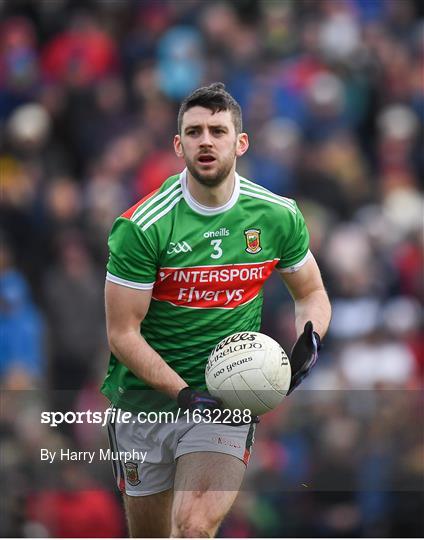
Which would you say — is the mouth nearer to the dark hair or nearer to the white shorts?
the dark hair

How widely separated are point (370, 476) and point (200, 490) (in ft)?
13.4

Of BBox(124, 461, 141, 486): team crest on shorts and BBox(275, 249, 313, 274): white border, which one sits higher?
BBox(275, 249, 313, 274): white border

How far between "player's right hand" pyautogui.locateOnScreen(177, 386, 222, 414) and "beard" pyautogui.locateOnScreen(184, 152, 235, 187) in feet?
3.21

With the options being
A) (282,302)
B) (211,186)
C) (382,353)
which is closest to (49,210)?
(282,302)

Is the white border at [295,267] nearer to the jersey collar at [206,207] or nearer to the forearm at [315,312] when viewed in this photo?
the forearm at [315,312]

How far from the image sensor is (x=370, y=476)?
10766mm

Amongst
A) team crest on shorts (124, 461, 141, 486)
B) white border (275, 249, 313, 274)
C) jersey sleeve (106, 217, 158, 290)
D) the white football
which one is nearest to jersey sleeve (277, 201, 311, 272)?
white border (275, 249, 313, 274)

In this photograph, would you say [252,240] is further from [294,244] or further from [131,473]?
[131,473]

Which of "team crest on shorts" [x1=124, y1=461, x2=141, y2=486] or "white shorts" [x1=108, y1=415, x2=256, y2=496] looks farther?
"team crest on shorts" [x1=124, y1=461, x2=141, y2=486]

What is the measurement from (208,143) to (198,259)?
0.58 meters

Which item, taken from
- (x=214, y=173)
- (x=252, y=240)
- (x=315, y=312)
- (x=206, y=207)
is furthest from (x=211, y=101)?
(x=315, y=312)

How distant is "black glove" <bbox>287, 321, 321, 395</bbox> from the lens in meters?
7.07

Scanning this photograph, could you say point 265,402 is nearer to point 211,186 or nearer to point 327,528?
point 211,186

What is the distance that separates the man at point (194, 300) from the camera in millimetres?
6961
